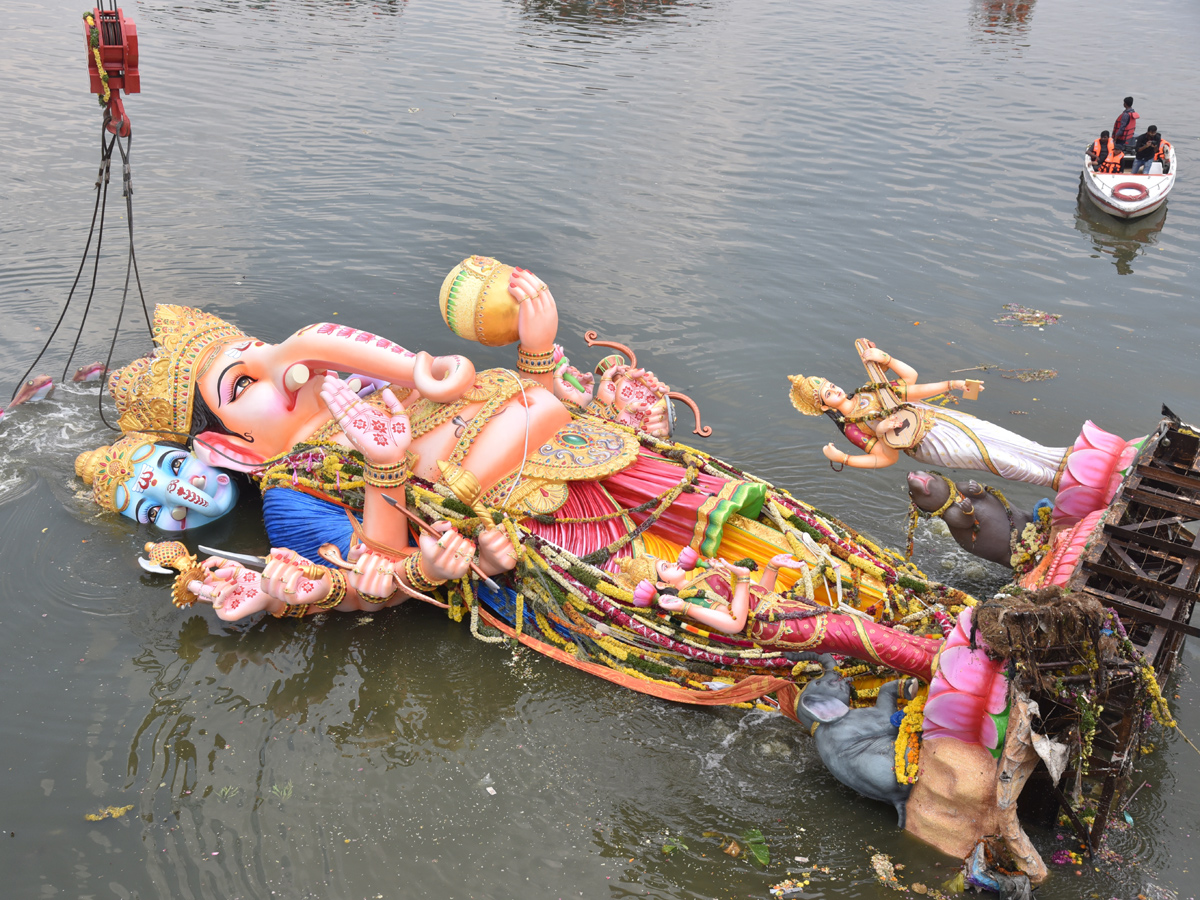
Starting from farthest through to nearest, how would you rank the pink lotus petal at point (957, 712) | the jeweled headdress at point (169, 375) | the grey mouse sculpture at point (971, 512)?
the jeweled headdress at point (169, 375) → the grey mouse sculpture at point (971, 512) → the pink lotus petal at point (957, 712)

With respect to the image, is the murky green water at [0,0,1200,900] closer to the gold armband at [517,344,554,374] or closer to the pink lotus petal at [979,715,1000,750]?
the pink lotus petal at [979,715,1000,750]

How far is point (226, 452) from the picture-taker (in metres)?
6.41

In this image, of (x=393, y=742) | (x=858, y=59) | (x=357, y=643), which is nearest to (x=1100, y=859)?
(x=393, y=742)

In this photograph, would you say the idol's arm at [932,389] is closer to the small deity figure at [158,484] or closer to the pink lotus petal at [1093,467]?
the pink lotus petal at [1093,467]

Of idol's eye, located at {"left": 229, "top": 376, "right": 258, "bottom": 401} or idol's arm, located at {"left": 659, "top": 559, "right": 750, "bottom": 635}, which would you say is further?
idol's eye, located at {"left": 229, "top": 376, "right": 258, "bottom": 401}

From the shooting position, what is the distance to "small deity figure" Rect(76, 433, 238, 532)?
6.61 metres

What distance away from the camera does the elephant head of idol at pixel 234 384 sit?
19.4ft

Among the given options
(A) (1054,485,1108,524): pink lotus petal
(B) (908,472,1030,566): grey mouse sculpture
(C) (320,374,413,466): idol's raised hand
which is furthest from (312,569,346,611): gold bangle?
(A) (1054,485,1108,524): pink lotus petal

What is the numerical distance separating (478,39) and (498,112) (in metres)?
6.50

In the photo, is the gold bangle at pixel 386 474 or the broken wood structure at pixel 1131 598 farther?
the gold bangle at pixel 386 474

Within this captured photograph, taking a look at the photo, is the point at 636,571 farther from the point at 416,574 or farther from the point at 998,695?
the point at 998,695

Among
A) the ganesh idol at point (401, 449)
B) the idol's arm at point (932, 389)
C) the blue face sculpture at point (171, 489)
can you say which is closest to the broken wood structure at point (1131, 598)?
the idol's arm at point (932, 389)

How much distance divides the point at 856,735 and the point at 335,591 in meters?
3.31

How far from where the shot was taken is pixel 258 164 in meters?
13.8
